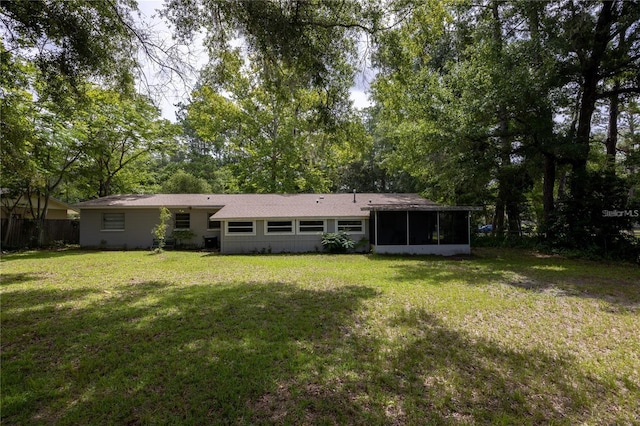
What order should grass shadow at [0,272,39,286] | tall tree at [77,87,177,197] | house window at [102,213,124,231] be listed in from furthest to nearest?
house window at [102,213,124,231] < tall tree at [77,87,177,197] < grass shadow at [0,272,39,286]

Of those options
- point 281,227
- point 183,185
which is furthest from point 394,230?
point 183,185

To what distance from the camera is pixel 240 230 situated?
15367 millimetres

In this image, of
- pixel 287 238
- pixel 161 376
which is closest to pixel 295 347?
pixel 161 376

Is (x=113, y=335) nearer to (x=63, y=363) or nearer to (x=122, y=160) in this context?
→ (x=63, y=363)

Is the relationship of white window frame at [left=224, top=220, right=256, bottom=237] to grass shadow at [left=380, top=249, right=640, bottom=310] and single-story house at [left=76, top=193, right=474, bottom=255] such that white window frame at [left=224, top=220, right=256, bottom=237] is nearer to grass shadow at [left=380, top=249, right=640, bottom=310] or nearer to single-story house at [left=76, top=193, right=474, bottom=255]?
single-story house at [left=76, top=193, right=474, bottom=255]

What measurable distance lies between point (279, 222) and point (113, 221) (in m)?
9.45

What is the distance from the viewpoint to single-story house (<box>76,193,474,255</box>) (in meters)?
14.5

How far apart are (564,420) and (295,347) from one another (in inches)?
116

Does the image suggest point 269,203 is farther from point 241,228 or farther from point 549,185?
point 549,185

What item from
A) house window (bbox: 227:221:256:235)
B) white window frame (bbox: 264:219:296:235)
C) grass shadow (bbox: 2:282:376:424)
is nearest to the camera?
grass shadow (bbox: 2:282:376:424)

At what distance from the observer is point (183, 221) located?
1762 centimetres

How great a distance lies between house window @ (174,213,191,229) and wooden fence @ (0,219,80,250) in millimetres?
6526

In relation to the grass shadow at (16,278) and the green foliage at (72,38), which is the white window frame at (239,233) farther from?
the green foliage at (72,38)

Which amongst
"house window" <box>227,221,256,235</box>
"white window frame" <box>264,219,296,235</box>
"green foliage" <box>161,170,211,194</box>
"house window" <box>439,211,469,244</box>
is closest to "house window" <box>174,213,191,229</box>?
"house window" <box>227,221,256,235</box>
